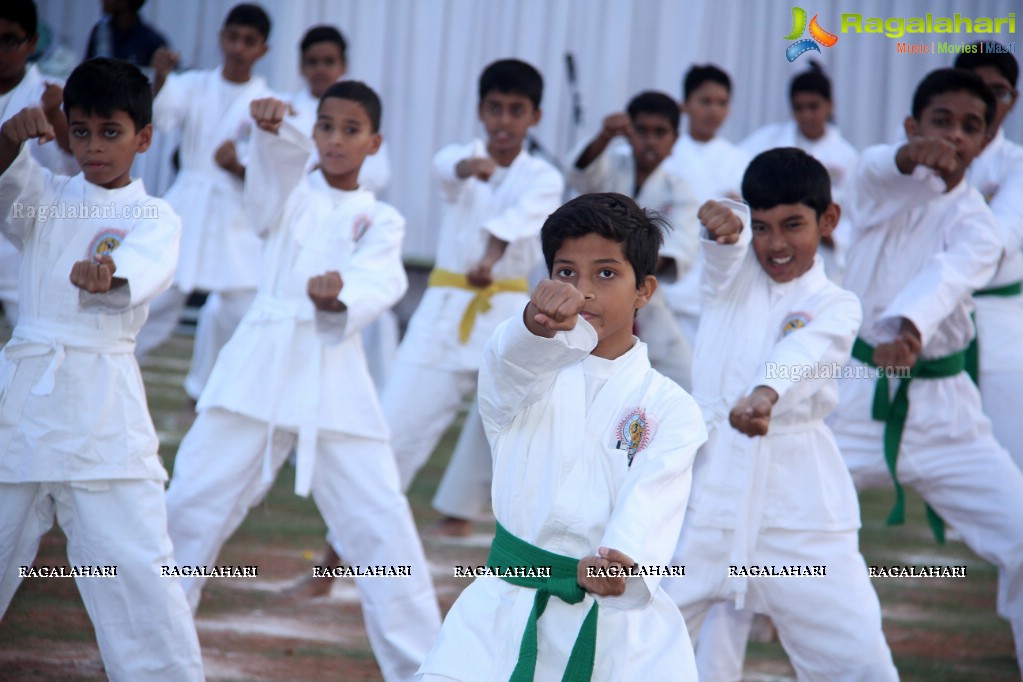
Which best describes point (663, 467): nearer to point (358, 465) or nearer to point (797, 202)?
point (797, 202)

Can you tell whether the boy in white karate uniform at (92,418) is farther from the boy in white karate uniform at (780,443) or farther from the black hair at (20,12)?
the boy in white karate uniform at (780,443)

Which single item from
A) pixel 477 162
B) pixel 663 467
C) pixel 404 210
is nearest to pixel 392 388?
pixel 477 162

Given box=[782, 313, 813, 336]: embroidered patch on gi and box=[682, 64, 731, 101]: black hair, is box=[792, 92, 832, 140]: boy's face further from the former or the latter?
box=[782, 313, 813, 336]: embroidered patch on gi

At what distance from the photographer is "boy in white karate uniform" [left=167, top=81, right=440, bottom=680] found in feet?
12.9

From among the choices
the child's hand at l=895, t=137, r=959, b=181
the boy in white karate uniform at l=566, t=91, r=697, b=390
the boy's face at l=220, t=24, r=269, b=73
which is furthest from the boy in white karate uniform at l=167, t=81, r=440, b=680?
the boy's face at l=220, t=24, r=269, b=73

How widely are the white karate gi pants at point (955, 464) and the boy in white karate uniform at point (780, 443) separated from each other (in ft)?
2.81

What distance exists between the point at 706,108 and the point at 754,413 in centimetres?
514

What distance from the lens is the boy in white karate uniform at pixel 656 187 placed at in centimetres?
628

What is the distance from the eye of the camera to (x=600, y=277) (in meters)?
2.77

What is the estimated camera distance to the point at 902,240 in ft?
14.8

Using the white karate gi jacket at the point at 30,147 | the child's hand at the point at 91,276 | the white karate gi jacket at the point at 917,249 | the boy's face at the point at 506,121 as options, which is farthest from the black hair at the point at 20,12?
the white karate gi jacket at the point at 917,249

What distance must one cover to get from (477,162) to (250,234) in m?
2.05

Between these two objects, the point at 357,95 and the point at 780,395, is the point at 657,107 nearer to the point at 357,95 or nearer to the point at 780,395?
the point at 357,95

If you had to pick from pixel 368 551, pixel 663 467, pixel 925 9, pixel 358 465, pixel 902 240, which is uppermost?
pixel 925 9
